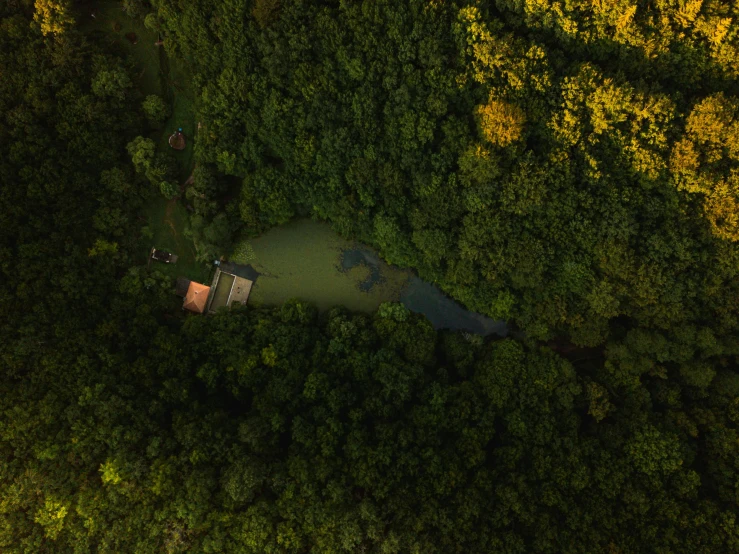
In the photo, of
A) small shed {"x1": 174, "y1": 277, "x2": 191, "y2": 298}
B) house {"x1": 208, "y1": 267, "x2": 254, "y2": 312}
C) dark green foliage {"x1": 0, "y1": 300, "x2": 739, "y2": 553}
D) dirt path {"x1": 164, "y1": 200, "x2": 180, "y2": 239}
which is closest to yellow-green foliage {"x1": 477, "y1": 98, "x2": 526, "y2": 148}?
dark green foliage {"x1": 0, "y1": 300, "x2": 739, "y2": 553}

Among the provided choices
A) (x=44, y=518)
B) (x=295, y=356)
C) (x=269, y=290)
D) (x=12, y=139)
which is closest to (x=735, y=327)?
(x=295, y=356)

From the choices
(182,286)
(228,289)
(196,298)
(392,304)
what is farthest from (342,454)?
(182,286)

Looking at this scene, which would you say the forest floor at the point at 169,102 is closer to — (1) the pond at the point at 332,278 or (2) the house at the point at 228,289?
(2) the house at the point at 228,289

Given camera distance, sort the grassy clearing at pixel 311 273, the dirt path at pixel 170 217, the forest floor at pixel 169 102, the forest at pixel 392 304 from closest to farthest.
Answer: the forest at pixel 392 304 < the grassy clearing at pixel 311 273 < the forest floor at pixel 169 102 < the dirt path at pixel 170 217

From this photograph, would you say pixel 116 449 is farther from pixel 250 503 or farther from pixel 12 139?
pixel 12 139

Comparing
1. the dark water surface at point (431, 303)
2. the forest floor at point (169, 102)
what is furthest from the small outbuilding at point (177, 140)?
the dark water surface at point (431, 303)

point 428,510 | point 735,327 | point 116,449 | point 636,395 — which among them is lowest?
point 116,449

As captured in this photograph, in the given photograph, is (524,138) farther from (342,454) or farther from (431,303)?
(342,454)
